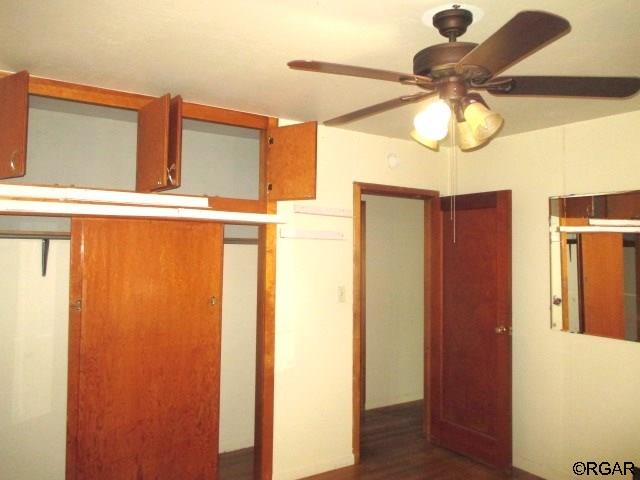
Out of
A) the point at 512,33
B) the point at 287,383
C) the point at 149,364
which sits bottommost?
the point at 287,383

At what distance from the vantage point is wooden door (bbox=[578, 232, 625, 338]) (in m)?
2.92

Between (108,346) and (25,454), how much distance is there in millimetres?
950

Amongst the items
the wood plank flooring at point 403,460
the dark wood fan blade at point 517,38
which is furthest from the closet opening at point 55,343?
the dark wood fan blade at point 517,38

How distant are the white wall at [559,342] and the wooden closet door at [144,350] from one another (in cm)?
220

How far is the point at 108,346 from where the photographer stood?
8.66 feet

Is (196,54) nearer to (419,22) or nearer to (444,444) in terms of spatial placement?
(419,22)

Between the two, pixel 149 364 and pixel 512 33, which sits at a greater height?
pixel 512 33

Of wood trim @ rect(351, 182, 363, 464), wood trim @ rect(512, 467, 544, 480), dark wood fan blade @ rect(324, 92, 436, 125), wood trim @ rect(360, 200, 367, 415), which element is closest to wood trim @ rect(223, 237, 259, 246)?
wood trim @ rect(351, 182, 363, 464)

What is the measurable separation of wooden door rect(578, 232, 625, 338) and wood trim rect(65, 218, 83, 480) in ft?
10.2

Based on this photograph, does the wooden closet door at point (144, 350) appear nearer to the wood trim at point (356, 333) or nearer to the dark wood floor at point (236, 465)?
the dark wood floor at point (236, 465)

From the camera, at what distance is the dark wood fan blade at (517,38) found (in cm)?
109

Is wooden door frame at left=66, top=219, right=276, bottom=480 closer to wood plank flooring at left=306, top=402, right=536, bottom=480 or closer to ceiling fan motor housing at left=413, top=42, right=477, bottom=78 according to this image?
wood plank flooring at left=306, top=402, right=536, bottom=480

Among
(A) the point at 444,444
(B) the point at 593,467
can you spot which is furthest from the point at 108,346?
(B) the point at 593,467

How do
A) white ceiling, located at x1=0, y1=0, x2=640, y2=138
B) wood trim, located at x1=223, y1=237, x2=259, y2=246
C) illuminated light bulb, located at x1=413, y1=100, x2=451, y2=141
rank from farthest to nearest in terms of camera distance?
wood trim, located at x1=223, y1=237, x2=259, y2=246 → white ceiling, located at x1=0, y1=0, x2=640, y2=138 → illuminated light bulb, located at x1=413, y1=100, x2=451, y2=141
